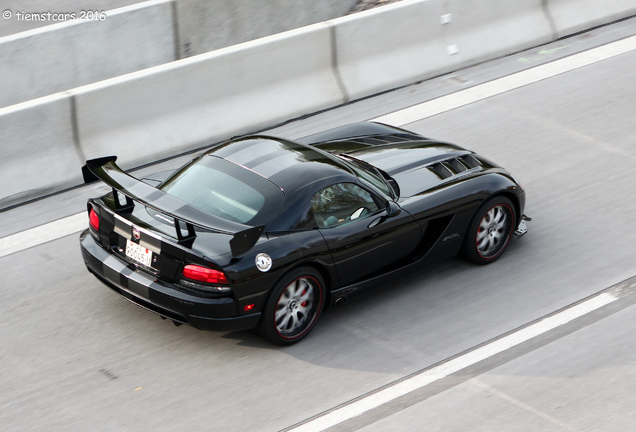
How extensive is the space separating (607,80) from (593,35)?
1869mm

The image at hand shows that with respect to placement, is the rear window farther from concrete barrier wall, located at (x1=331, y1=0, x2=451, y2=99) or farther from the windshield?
concrete barrier wall, located at (x1=331, y1=0, x2=451, y2=99)

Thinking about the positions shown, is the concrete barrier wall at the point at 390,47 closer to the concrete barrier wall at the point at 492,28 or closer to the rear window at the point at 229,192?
the concrete barrier wall at the point at 492,28

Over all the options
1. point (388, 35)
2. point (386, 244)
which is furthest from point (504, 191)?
point (388, 35)

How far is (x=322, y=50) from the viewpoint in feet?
36.6

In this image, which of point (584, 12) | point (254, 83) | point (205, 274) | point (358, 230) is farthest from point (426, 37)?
point (205, 274)

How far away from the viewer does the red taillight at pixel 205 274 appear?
19.6 feet

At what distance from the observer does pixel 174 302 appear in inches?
238

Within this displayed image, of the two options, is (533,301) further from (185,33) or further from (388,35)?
(185,33)

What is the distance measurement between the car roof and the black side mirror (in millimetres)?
369

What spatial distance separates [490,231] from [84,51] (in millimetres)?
7228

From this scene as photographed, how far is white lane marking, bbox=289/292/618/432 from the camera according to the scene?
5770 millimetres

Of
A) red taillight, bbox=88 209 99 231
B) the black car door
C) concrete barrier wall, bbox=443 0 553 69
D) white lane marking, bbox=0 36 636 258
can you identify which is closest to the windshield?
the black car door

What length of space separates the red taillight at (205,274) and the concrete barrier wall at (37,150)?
12.2ft

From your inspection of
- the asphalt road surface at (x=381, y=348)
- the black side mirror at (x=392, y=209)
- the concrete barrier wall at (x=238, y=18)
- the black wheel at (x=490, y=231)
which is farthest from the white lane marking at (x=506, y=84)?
the concrete barrier wall at (x=238, y=18)
